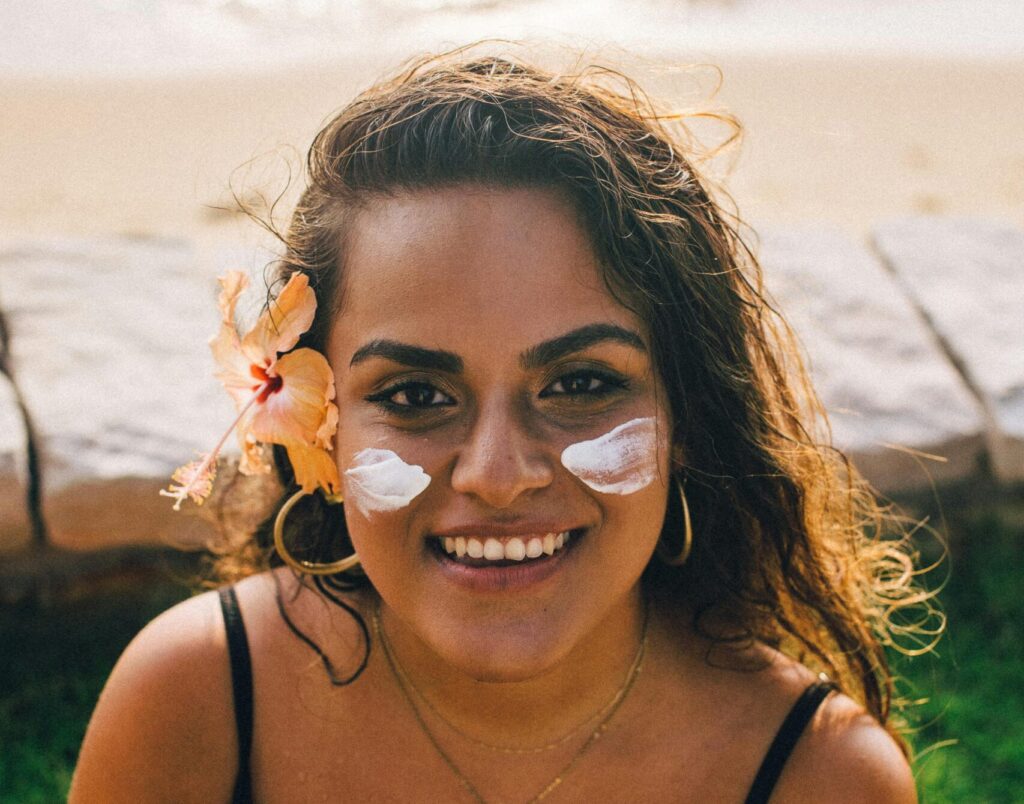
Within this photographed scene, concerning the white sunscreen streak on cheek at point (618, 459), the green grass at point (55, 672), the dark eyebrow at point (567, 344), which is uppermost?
the dark eyebrow at point (567, 344)

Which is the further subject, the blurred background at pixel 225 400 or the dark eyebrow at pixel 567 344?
the blurred background at pixel 225 400

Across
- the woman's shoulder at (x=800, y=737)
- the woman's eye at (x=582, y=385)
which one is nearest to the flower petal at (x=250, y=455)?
the woman's eye at (x=582, y=385)

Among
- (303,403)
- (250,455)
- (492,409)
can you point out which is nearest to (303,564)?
(250,455)

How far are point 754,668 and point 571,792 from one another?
40 cm

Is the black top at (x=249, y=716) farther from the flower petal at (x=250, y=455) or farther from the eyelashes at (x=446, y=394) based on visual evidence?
the eyelashes at (x=446, y=394)

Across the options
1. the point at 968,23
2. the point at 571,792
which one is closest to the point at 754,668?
the point at 571,792

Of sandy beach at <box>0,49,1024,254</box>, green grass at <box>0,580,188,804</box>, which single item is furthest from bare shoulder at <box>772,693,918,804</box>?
sandy beach at <box>0,49,1024,254</box>

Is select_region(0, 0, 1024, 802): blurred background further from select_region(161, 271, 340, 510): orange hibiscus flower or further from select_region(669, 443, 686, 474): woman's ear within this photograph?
select_region(669, 443, 686, 474): woman's ear

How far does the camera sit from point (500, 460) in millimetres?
1827

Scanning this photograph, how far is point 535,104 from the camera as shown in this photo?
1988 millimetres

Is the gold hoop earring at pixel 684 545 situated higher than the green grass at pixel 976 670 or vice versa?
the gold hoop earring at pixel 684 545

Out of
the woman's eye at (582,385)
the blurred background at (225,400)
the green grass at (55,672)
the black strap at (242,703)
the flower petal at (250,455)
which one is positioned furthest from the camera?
the blurred background at (225,400)

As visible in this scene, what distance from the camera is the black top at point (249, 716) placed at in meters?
2.16

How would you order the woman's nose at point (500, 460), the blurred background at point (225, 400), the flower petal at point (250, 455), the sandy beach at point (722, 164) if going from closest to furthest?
1. the woman's nose at point (500, 460)
2. the flower petal at point (250, 455)
3. the blurred background at point (225, 400)
4. the sandy beach at point (722, 164)
